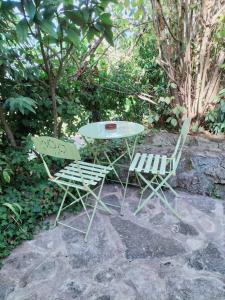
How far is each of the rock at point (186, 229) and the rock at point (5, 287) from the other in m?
1.48

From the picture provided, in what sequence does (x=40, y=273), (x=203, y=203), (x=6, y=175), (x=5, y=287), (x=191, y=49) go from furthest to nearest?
(x=191, y=49) < (x=203, y=203) < (x=6, y=175) < (x=40, y=273) < (x=5, y=287)

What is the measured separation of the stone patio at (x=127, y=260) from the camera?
6.35ft

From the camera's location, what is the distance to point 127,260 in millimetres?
2215

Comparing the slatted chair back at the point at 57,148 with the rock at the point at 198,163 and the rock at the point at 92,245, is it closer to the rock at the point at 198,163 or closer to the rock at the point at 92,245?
the rock at the point at 92,245

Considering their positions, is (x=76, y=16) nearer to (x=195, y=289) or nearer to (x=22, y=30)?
(x=22, y=30)

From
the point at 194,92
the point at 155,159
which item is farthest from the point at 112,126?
the point at 194,92

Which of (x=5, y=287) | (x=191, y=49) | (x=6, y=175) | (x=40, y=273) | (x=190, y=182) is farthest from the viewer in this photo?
(x=191, y=49)

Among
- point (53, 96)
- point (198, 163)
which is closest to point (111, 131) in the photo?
point (53, 96)

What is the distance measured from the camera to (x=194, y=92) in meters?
4.27

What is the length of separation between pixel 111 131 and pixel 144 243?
117cm

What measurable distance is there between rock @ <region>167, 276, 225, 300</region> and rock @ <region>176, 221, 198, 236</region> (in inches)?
21.1

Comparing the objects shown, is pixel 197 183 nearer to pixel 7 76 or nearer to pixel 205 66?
pixel 205 66

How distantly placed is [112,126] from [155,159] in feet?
1.92

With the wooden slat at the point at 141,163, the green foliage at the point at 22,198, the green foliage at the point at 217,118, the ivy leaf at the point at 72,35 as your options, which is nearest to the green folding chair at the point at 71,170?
the green foliage at the point at 22,198
